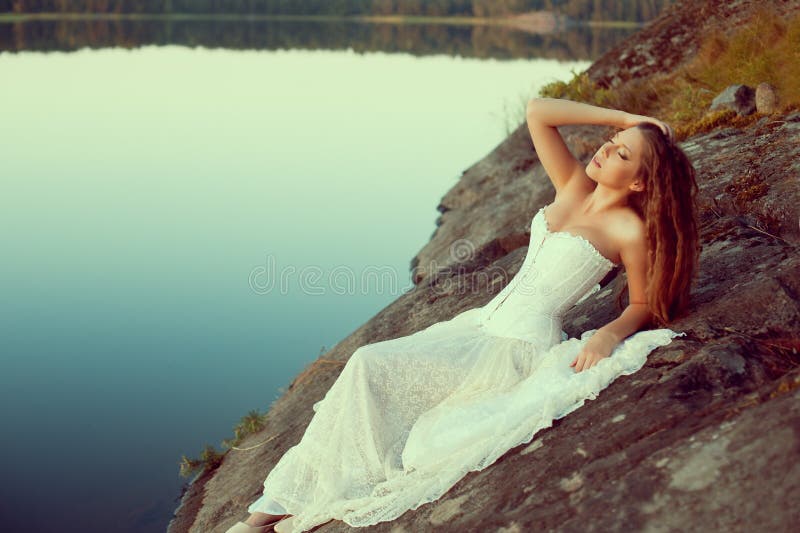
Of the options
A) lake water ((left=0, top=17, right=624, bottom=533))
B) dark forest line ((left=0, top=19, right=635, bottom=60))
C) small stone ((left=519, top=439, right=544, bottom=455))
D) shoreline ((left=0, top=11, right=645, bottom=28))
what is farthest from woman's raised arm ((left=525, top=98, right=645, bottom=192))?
shoreline ((left=0, top=11, right=645, bottom=28))

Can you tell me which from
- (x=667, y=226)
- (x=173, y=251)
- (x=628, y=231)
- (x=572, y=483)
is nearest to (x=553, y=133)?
(x=628, y=231)

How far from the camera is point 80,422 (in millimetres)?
8328

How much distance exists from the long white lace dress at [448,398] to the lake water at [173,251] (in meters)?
2.81

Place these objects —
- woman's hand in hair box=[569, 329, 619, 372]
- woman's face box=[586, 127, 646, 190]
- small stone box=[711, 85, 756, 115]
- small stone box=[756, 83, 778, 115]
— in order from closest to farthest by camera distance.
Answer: woman's hand in hair box=[569, 329, 619, 372] < woman's face box=[586, 127, 646, 190] < small stone box=[756, 83, 778, 115] < small stone box=[711, 85, 756, 115]

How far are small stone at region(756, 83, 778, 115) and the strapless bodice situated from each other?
11.4 ft

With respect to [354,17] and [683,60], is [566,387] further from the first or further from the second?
[354,17]

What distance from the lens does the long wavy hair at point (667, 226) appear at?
416 centimetres

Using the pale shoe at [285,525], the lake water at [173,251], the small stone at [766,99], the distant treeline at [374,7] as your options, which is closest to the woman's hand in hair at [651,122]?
the pale shoe at [285,525]

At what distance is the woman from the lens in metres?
3.92

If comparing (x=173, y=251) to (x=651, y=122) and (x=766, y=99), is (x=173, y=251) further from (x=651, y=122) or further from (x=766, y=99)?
(x=651, y=122)

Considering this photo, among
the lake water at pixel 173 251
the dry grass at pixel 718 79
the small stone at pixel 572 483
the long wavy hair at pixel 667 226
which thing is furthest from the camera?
the lake water at pixel 173 251

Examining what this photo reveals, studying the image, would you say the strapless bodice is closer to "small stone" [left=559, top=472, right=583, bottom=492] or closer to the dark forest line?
"small stone" [left=559, top=472, right=583, bottom=492]

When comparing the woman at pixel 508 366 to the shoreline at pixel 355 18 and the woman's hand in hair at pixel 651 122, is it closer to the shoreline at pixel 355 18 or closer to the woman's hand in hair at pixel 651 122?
the woman's hand in hair at pixel 651 122

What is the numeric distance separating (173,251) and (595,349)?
10.0 meters
